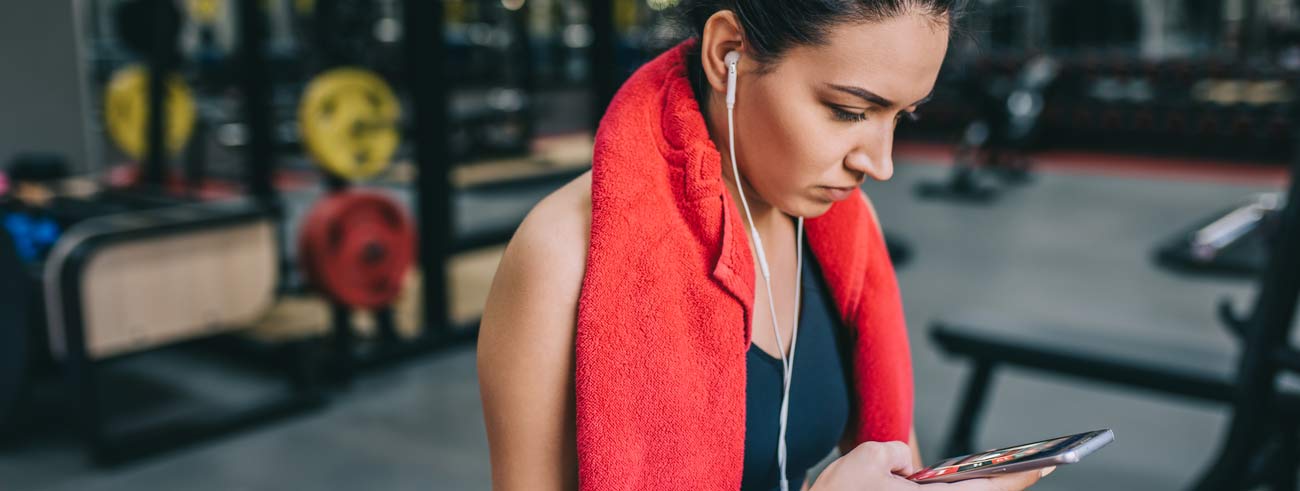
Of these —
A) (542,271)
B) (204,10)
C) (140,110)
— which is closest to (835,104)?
(542,271)

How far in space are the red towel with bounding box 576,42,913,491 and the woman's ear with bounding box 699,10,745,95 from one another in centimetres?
4

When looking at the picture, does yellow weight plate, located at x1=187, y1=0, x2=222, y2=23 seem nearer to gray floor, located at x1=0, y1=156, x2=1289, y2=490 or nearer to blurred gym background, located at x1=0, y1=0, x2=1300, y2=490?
blurred gym background, located at x1=0, y1=0, x2=1300, y2=490

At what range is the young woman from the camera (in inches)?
31.0

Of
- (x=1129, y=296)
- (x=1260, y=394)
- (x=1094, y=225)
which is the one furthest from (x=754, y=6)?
(x=1094, y=225)

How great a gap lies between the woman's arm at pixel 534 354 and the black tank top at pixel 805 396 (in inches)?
7.4

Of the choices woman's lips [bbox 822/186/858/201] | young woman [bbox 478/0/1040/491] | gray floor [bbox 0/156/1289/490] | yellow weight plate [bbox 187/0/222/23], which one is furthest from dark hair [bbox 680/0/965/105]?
yellow weight plate [bbox 187/0/222/23]

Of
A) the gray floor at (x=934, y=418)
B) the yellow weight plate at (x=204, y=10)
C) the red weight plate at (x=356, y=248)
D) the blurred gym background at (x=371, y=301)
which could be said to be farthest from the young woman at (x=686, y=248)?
the yellow weight plate at (x=204, y=10)

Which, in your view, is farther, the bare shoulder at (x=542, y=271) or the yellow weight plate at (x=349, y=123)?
the yellow weight plate at (x=349, y=123)

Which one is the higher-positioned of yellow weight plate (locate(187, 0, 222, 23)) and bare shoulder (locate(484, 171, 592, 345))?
bare shoulder (locate(484, 171, 592, 345))

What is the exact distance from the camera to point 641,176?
2.78ft

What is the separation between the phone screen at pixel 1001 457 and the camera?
2.47 feet

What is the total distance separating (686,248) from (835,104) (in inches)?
6.8

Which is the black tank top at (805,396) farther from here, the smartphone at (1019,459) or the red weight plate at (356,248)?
the red weight plate at (356,248)

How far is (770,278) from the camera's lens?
1.01 meters
